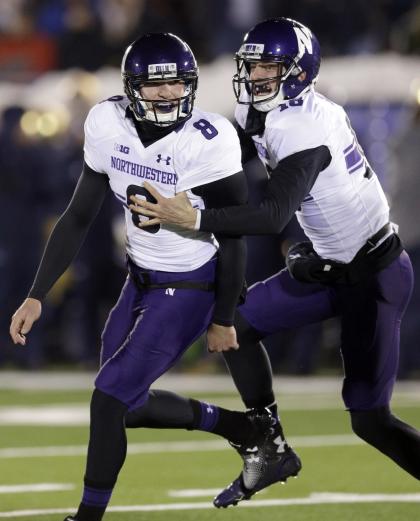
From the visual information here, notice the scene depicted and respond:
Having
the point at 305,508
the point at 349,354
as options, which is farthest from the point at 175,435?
the point at 349,354

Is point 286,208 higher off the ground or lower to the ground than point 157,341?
higher

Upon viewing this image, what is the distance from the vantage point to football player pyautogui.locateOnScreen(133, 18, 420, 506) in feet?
16.5

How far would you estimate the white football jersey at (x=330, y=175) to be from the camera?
4957mm

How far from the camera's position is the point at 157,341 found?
490cm

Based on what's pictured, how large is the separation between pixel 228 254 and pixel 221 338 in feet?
0.93

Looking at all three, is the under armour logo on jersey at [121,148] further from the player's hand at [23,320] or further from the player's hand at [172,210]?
the player's hand at [23,320]

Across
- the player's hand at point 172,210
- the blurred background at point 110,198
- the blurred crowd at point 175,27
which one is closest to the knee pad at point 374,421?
the player's hand at point 172,210

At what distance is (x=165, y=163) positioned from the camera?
4.86 m

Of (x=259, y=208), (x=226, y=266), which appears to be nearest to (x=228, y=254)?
(x=226, y=266)

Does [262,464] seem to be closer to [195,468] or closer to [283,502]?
[283,502]

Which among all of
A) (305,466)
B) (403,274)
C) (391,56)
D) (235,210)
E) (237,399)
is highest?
(235,210)

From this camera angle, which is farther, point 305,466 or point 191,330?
point 305,466

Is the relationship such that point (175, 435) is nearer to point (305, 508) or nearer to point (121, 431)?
point (305, 508)

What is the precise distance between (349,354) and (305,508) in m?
0.73
